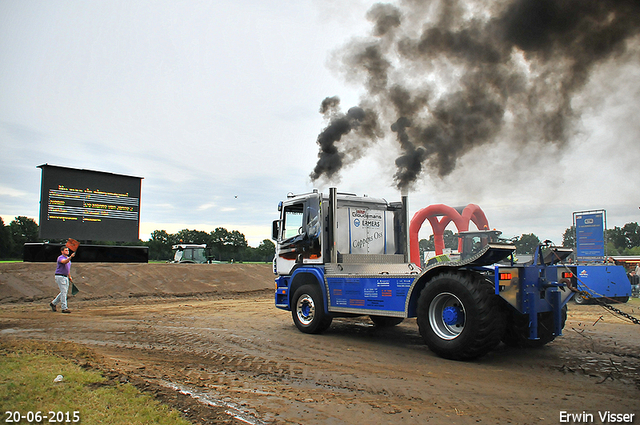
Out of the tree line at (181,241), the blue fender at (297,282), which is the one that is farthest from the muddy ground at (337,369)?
the tree line at (181,241)

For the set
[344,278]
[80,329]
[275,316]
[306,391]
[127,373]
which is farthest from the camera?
[275,316]

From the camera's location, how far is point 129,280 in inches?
813

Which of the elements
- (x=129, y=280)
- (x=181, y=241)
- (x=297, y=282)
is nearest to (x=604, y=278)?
(x=297, y=282)

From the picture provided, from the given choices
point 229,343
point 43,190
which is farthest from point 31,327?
point 43,190

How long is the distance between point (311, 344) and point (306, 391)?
10.6 feet

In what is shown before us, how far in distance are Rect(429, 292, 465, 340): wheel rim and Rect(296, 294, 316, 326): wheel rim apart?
3325 mm

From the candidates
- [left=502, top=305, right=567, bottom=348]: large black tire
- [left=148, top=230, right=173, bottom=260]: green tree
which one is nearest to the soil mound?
[left=502, top=305, right=567, bottom=348]: large black tire

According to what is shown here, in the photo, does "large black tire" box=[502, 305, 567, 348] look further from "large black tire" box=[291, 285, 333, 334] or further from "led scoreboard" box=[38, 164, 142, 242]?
"led scoreboard" box=[38, 164, 142, 242]

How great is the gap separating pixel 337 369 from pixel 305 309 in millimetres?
3675

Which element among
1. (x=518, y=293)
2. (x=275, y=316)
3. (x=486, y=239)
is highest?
(x=486, y=239)

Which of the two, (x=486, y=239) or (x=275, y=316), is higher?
(x=486, y=239)

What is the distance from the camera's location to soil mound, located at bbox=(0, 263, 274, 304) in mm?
17484

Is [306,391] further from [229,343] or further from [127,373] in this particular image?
[229,343]

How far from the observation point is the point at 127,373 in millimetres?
6012
